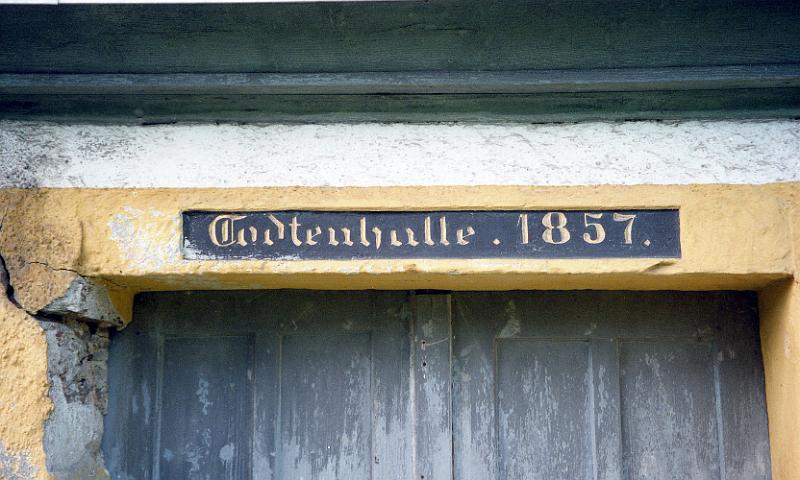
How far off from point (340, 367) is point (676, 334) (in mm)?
927

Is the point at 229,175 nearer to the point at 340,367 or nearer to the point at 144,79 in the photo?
the point at 144,79

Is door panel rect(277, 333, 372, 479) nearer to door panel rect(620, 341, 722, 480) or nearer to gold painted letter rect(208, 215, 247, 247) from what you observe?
gold painted letter rect(208, 215, 247, 247)

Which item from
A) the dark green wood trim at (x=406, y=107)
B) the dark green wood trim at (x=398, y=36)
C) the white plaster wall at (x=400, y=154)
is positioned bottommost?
the white plaster wall at (x=400, y=154)

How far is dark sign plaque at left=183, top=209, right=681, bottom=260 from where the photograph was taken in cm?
205

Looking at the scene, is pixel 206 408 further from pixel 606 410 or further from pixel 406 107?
pixel 606 410

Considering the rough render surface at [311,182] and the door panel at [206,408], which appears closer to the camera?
the rough render surface at [311,182]

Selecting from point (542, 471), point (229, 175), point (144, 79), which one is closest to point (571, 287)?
point (542, 471)

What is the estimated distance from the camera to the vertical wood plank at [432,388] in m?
2.24

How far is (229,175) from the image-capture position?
2105 millimetres

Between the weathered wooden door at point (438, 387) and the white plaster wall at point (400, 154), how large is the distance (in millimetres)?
387

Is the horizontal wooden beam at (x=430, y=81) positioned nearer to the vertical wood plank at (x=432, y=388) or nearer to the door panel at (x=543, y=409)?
the vertical wood plank at (x=432, y=388)

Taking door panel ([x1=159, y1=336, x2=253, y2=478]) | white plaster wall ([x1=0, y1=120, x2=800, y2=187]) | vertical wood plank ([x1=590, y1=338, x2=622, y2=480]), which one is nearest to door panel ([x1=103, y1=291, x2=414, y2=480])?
door panel ([x1=159, y1=336, x2=253, y2=478])

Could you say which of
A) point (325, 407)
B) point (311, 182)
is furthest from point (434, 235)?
point (325, 407)

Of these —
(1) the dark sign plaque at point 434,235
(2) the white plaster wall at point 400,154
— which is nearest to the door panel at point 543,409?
(1) the dark sign plaque at point 434,235
